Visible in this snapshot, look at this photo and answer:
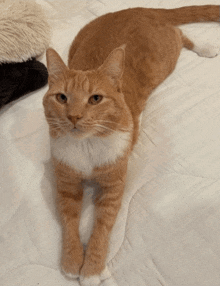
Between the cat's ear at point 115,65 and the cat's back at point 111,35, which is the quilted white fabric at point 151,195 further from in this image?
the cat's ear at point 115,65

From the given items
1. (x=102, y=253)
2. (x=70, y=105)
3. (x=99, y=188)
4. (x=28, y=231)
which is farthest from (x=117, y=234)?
(x=70, y=105)

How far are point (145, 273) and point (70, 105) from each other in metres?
0.61

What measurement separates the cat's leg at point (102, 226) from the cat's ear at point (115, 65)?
346 millimetres

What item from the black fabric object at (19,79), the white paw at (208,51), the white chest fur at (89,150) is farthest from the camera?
the white paw at (208,51)

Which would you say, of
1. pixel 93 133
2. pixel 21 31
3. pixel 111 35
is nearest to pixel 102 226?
pixel 93 133

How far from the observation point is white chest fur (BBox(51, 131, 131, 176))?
98 cm

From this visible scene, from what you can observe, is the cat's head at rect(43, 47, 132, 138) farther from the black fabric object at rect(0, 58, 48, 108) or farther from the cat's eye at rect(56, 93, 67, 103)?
the black fabric object at rect(0, 58, 48, 108)

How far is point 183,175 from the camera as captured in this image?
3.80ft

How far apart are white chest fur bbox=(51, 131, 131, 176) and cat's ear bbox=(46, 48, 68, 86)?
0.22m

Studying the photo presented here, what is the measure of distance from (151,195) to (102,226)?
0.24 m

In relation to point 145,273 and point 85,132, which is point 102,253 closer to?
point 145,273

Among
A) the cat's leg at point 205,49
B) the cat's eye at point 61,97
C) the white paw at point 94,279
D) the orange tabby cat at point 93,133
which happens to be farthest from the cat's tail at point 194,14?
the white paw at point 94,279

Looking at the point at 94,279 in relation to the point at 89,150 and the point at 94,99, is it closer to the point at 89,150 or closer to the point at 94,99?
the point at 89,150

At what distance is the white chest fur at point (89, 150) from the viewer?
979 mm
